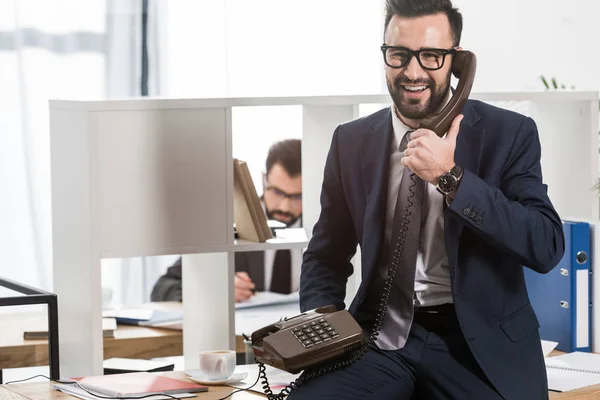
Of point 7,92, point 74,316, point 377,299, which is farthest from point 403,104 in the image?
point 7,92

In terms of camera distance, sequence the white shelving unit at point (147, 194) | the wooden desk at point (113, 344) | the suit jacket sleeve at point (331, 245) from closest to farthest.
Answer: the suit jacket sleeve at point (331, 245) → the white shelving unit at point (147, 194) → the wooden desk at point (113, 344)

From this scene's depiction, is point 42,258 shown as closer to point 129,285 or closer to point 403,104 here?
point 129,285

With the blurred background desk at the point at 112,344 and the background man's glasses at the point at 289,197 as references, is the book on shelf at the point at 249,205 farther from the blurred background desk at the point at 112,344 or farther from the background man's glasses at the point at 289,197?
the background man's glasses at the point at 289,197

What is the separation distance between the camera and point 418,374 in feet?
6.86

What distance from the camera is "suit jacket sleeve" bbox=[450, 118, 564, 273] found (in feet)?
6.33

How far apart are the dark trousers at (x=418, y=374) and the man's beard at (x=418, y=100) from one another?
440 millimetres

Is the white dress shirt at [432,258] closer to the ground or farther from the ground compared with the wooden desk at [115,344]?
farther from the ground

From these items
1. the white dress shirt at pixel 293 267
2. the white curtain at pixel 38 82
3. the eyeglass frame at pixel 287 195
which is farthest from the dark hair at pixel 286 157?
the white curtain at pixel 38 82

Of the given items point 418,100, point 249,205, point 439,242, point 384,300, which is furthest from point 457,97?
point 249,205

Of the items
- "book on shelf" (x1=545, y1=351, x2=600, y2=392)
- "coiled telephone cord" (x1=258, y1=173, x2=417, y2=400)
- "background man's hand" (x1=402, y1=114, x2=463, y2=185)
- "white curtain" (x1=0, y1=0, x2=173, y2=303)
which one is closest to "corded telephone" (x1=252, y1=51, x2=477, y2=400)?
"coiled telephone cord" (x1=258, y1=173, x2=417, y2=400)

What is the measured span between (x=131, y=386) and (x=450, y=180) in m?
0.90

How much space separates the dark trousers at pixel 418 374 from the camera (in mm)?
2004

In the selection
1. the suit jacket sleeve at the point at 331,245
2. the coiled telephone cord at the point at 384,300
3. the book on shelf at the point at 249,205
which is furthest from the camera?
the book on shelf at the point at 249,205

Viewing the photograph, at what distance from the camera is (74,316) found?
287 cm
